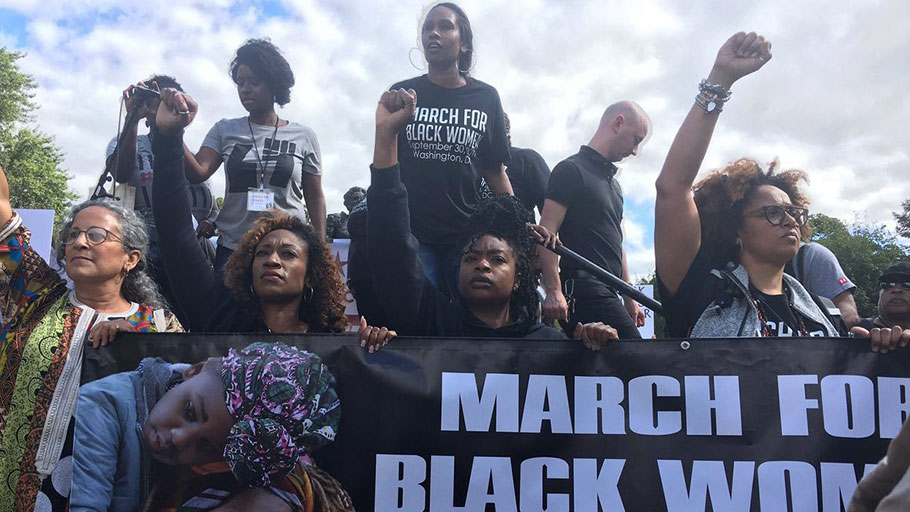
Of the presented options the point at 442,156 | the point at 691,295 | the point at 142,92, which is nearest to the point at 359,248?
the point at 442,156

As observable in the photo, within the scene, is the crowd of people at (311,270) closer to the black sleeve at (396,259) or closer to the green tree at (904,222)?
the black sleeve at (396,259)

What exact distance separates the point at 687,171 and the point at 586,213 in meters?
1.13

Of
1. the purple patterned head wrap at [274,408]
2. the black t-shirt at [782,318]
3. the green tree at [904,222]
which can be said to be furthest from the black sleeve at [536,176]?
the green tree at [904,222]

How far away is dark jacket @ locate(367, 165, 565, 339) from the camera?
3.22 m

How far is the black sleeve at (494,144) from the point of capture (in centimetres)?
401

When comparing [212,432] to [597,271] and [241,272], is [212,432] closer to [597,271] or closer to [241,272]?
[241,272]

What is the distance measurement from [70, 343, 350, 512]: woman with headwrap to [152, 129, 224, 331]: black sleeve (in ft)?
2.21

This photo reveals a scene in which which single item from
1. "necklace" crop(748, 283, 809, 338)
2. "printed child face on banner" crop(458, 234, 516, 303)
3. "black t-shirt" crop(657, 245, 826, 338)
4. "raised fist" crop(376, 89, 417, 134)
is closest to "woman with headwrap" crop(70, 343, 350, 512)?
"printed child face on banner" crop(458, 234, 516, 303)

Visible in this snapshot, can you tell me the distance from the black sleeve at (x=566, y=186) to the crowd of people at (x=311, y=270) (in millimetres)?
11

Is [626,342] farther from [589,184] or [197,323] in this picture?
[197,323]

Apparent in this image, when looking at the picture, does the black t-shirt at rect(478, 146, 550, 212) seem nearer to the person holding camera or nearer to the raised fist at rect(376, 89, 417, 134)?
the raised fist at rect(376, 89, 417, 134)

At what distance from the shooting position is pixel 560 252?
383 centimetres

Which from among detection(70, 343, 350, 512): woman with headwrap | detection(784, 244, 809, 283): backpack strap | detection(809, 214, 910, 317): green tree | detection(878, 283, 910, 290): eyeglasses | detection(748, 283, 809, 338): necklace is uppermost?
detection(809, 214, 910, 317): green tree

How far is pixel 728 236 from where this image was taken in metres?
3.20
